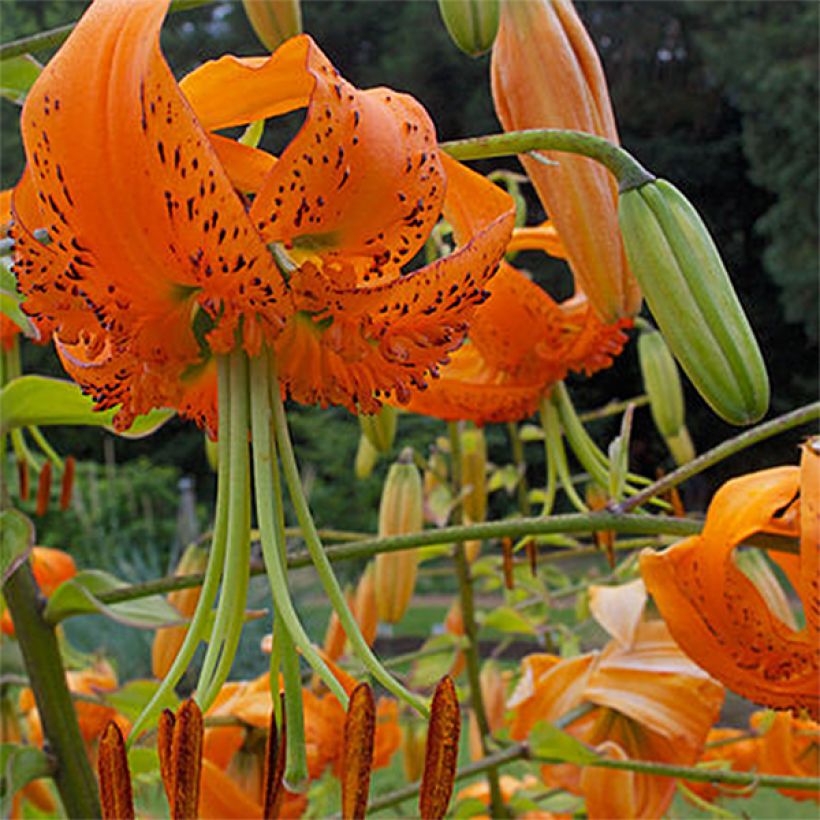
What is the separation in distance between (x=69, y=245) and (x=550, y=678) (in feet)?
1.83

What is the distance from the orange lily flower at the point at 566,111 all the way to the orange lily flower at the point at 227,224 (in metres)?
0.10

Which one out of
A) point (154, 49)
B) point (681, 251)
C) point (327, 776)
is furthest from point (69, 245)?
point (327, 776)

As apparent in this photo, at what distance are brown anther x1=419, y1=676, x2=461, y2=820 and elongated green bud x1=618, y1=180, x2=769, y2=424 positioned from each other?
130mm

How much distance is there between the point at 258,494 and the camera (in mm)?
438

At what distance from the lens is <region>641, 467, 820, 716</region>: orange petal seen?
543 millimetres

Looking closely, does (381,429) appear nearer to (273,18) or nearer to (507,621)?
(273,18)

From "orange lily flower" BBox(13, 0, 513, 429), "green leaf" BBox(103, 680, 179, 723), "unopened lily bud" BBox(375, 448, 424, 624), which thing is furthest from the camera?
"unopened lily bud" BBox(375, 448, 424, 624)

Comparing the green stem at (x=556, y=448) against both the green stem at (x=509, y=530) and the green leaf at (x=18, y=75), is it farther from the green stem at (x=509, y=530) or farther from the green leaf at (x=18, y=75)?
the green leaf at (x=18, y=75)

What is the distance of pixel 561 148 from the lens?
1.31 ft

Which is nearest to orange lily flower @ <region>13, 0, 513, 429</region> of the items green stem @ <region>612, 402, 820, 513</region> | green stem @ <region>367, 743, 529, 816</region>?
green stem @ <region>612, 402, 820, 513</region>

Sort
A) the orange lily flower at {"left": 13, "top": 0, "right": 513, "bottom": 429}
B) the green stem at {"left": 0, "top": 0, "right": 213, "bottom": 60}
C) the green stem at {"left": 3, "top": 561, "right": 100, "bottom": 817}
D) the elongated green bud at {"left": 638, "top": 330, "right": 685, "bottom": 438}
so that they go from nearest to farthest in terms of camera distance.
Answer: the orange lily flower at {"left": 13, "top": 0, "right": 513, "bottom": 429}, the green stem at {"left": 0, "top": 0, "right": 213, "bottom": 60}, the green stem at {"left": 3, "top": 561, "right": 100, "bottom": 817}, the elongated green bud at {"left": 638, "top": 330, "right": 685, "bottom": 438}

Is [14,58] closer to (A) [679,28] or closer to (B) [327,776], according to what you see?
(B) [327,776]

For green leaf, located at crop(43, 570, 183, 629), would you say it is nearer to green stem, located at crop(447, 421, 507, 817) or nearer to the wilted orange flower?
the wilted orange flower

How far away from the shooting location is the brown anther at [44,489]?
2.42 feet
